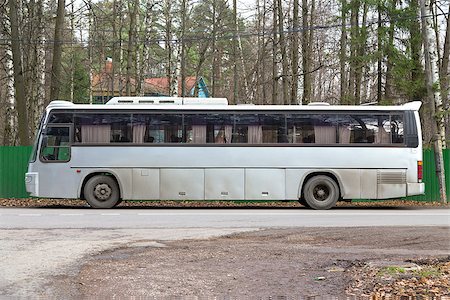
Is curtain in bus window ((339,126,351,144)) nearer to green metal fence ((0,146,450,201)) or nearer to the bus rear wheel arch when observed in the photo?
the bus rear wheel arch

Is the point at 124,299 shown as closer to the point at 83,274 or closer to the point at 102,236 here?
the point at 83,274

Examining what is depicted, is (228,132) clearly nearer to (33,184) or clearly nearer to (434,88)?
(33,184)

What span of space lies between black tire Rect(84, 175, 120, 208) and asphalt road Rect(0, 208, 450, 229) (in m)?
1.15

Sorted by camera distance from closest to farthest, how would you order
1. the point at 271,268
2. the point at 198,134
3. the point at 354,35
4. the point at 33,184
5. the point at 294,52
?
1. the point at 271,268
2. the point at 33,184
3. the point at 198,134
4. the point at 354,35
5. the point at 294,52

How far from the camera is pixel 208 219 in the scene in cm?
1673

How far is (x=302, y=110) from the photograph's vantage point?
21156mm

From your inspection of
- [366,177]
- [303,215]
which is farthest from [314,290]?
[366,177]

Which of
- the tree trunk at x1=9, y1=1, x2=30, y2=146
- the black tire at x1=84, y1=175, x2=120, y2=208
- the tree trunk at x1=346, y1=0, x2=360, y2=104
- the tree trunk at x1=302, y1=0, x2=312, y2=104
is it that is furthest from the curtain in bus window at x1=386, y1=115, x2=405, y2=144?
the tree trunk at x1=9, y1=1, x2=30, y2=146

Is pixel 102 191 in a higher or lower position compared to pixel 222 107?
lower

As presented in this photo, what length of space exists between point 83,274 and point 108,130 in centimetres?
1207

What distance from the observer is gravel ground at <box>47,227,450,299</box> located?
26.2 feet

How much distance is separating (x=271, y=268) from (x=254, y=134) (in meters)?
11.6

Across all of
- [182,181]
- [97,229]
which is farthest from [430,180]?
[97,229]

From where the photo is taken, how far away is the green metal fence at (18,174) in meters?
25.1
